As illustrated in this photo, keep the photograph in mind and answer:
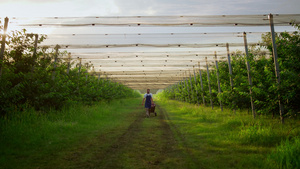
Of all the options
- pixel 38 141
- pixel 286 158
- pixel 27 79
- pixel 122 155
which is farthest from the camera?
pixel 27 79

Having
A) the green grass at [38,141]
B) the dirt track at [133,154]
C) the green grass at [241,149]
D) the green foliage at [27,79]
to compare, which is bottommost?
the green grass at [241,149]

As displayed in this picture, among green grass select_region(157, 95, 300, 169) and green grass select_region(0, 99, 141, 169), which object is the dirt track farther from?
green grass select_region(157, 95, 300, 169)

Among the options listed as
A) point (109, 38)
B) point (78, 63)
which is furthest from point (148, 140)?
point (78, 63)

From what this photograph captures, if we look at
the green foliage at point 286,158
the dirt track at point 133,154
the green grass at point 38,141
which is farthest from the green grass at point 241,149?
the green grass at point 38,141

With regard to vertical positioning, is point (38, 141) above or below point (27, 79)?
below

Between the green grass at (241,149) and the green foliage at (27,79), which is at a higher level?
the green foliage at (27,79)

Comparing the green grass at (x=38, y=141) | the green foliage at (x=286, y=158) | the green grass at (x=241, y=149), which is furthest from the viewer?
the green grass at (x=38, y=141)

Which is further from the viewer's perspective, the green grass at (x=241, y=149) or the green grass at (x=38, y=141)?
the green grass at (x=38, y=141)

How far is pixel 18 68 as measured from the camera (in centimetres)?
789

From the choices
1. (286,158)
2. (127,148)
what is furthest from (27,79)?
(286,158)

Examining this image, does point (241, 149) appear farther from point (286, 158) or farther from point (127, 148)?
point (127, 148)

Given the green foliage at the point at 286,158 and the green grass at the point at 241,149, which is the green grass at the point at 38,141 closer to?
the green grass at the point at 241,149

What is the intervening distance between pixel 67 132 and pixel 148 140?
3.43 m

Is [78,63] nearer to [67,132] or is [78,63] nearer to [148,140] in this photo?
[67,132]
